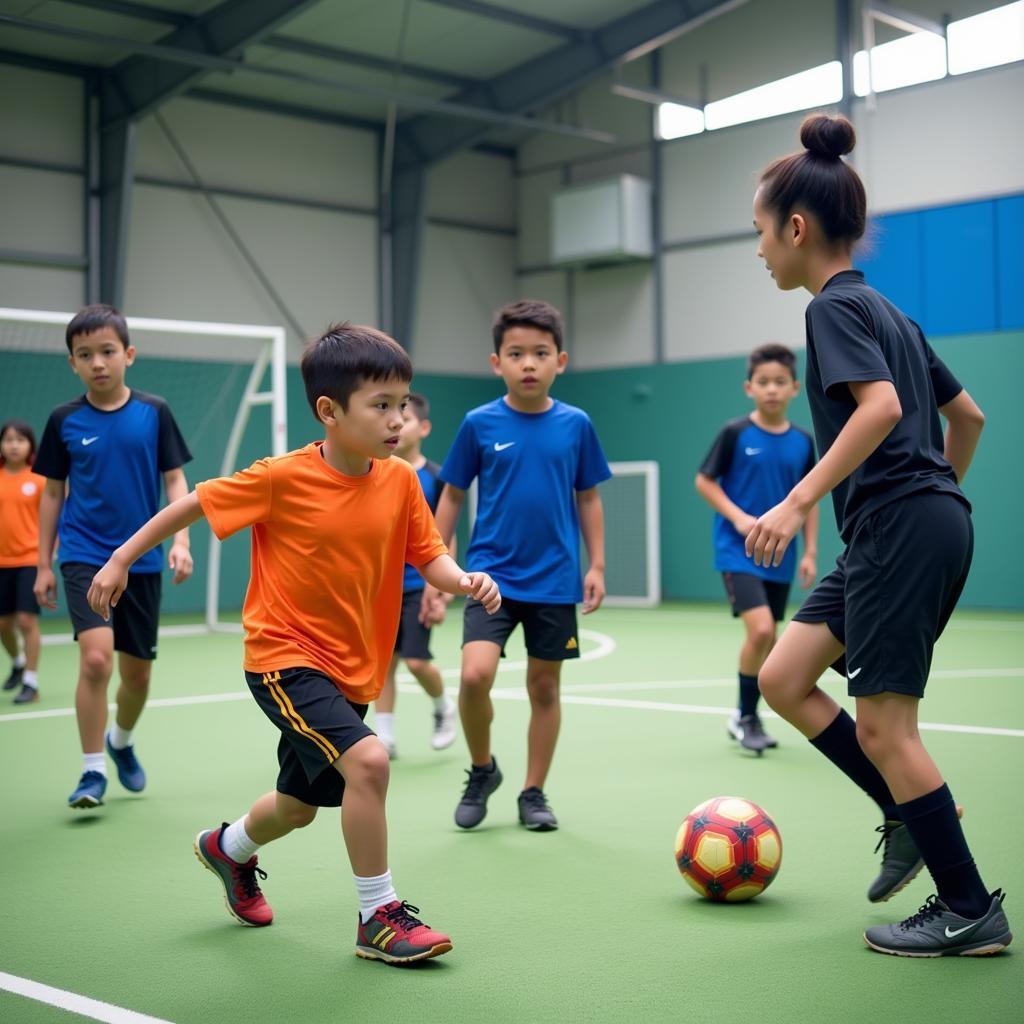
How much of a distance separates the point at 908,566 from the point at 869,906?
111 centimetres

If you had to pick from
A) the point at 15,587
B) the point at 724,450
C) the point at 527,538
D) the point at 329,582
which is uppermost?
the point at 724,450

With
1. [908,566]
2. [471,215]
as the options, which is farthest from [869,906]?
[471,215]

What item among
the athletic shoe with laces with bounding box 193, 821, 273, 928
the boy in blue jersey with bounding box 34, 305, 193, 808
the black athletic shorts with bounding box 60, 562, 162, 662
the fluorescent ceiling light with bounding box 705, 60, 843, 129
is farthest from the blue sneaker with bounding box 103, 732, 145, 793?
the fluorescent ceiling light with bounding box 705, 60, 843, 129

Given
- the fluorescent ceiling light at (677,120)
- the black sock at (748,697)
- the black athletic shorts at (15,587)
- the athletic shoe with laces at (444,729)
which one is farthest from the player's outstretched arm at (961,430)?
the fluorescent ceiling light at (677,120)

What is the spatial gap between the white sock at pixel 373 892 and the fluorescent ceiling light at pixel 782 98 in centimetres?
1428

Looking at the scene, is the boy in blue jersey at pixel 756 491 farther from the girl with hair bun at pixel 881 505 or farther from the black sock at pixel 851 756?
the girl with hair bun at pixel 881 505

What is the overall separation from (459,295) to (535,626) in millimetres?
14977

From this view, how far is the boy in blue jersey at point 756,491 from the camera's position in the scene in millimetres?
6211

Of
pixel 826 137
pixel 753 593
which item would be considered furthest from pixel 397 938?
pixel 753 593

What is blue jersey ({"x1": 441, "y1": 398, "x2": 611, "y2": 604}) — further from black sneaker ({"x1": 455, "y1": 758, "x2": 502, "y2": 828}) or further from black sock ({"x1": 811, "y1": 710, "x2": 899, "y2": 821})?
black sock ({"x1": 811, "y1": 710, "x2": 899, "y2": 821})

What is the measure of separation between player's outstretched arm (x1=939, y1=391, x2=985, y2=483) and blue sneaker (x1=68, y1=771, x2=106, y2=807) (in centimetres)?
319

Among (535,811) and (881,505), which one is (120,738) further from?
(881,505)

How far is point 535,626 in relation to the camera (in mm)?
4648

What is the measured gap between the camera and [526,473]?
471 centimetres
